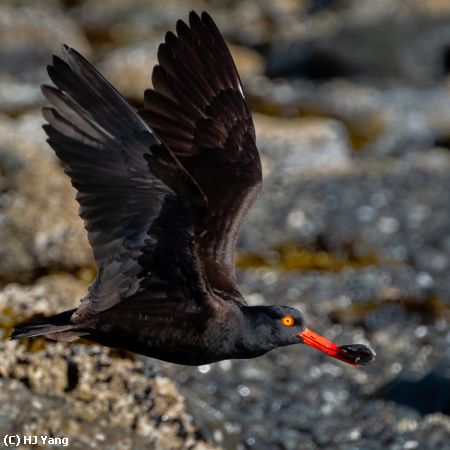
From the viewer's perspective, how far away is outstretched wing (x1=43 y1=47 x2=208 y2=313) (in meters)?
7.35

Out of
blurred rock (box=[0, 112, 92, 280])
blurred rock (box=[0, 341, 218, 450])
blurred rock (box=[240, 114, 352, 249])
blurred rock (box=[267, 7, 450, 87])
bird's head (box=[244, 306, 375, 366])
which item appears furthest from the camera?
blurred rock (box=[267, 7, 450, 87])

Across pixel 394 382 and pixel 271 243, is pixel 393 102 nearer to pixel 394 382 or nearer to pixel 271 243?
pixel 271 243

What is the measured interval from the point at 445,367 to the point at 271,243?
12.7 ft

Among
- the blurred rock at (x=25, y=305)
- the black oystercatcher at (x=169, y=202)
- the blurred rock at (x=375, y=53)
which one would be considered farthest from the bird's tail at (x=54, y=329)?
the blurred rock at (x=375, y=53)

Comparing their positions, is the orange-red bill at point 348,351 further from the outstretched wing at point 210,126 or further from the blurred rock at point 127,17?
the blurred rock at point 127,17

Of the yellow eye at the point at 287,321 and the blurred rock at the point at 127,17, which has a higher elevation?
the blurred rock at the point at 127,17

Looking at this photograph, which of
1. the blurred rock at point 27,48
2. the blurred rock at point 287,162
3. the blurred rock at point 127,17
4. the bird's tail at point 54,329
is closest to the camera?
the bird's tail at point 54,329

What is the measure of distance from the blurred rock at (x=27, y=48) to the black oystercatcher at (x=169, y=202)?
1085 cm

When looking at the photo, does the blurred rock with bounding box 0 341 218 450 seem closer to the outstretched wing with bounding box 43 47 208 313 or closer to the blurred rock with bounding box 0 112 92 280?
the outstretched wing with bounding box 43 47 208 313

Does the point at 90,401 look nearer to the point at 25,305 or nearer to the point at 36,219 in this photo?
the point at 25,305

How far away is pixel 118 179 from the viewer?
7582mm

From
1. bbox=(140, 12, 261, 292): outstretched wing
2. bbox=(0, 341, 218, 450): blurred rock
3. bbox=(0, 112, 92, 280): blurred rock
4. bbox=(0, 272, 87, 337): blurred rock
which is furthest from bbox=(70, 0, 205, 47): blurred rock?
bbox=(0, 341, 218, 450): blurred rock

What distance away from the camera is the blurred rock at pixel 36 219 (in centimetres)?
1325

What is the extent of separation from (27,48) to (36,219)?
10241mm
